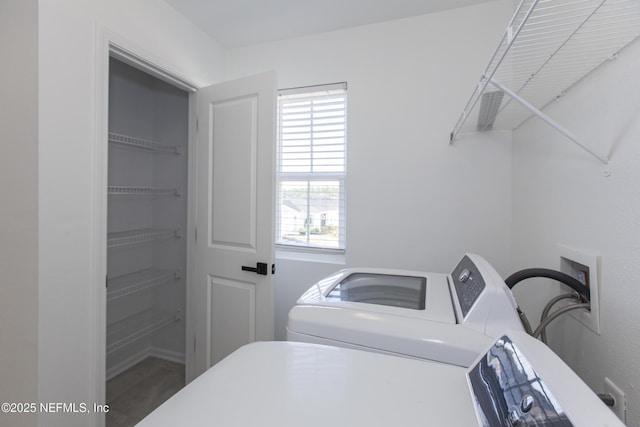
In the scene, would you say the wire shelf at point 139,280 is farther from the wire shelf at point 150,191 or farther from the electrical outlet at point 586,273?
the electrical outlet at point 586,273

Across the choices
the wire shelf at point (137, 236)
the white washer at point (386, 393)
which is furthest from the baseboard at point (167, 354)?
the white washer at point (386, 393)

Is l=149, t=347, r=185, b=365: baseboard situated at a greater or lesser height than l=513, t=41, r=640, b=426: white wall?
lesser

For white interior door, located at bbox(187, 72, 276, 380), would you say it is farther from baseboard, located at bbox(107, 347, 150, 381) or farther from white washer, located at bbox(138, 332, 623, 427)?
white washer, located at bbox(138, 332, 623, 427)

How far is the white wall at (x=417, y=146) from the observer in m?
1.66

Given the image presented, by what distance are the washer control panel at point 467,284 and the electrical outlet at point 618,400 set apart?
40cm

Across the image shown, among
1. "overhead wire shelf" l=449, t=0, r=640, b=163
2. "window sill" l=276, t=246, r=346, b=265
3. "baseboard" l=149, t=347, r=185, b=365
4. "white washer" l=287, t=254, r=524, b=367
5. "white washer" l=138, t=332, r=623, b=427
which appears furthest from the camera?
"baseboard" l=149, t=347, r=185, b=365

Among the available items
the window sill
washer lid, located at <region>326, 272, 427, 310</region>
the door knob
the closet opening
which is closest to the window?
the window sill

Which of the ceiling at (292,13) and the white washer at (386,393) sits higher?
the ceiling at (292,13)

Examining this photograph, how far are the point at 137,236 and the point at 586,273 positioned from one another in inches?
105

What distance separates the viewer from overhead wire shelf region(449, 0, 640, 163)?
2.30ft

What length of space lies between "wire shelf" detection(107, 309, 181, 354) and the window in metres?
1.25

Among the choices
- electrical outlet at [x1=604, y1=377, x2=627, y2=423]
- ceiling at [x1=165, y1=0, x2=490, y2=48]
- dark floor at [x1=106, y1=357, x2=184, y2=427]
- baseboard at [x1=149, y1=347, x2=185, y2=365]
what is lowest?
dark floor at [x1=106, y1=357, x2=184, y2=427]

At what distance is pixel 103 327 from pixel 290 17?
2.17 meters

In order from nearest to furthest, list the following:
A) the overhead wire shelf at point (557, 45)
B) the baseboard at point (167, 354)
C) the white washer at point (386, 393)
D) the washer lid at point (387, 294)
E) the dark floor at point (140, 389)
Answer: the white washer at point (386, 393), the overhead wire shelf at point (557, 45), the washer lid at point (387, 294), the dark floor at point (140, 389), the baseboard at point (167, 354)
